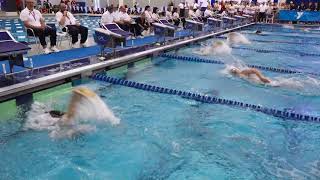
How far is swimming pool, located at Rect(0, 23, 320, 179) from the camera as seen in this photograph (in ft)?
9.66

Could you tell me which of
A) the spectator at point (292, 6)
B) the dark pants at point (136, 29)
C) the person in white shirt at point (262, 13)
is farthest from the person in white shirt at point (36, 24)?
the spectator at point (292, 6)

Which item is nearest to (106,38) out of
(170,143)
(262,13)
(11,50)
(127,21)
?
(11,50)

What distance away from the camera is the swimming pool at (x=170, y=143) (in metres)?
2.95

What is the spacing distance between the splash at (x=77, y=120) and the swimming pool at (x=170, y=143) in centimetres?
8

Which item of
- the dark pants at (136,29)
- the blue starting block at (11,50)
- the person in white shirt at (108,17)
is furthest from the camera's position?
the dark pants at (136,29)

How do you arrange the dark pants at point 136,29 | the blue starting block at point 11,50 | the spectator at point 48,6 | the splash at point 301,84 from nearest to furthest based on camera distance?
the blue starting block at point 11,50 → the splash at point 301,84 → the dark pants at point 136,29 → the spectator at point 48,6

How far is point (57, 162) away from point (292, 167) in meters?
2.16

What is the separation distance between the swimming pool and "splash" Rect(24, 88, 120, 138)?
0.08 m

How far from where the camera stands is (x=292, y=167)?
9.82 feet

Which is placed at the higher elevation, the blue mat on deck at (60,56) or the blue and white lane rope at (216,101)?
the blue mat on deck at (60,56)

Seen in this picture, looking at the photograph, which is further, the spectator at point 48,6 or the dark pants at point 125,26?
the spectator at point 48,6

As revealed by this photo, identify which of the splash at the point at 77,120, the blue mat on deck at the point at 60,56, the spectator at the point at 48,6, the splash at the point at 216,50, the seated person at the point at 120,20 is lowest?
the splash at the point at 77,120

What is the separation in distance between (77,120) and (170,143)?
1.09m

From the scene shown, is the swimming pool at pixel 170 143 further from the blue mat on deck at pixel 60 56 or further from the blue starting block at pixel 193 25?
the blue starting block at pixel 193 25
